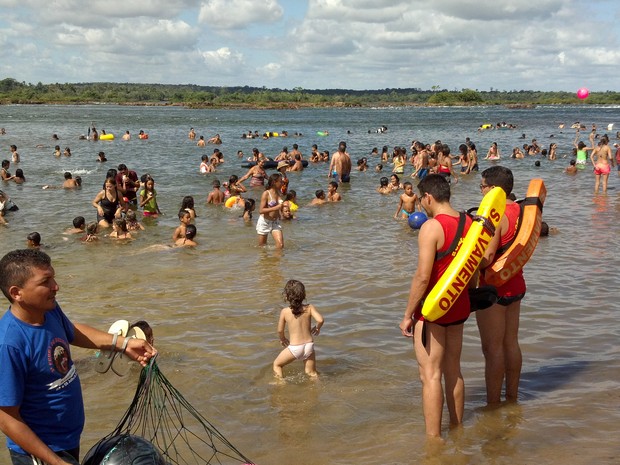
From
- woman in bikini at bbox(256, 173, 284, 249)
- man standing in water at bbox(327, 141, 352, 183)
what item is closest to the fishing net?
woman in bikini at bbox(256, 173, 284, 249)

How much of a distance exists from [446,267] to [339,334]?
129 inches

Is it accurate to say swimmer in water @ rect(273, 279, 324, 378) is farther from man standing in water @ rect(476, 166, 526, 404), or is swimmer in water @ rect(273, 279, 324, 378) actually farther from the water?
man standing in water @ rect(476, 166, 526, 404)

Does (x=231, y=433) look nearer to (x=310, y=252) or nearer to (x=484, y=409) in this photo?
(x=484, y=409)

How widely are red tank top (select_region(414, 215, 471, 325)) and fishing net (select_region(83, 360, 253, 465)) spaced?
174cm

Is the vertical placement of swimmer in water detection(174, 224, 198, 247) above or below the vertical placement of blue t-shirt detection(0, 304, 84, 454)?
below

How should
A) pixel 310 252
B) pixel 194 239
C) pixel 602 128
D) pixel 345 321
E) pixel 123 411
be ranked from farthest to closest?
pixel 602 128 → pixel 194 239 → pixel 310 252 → pixel 345 321 → pixel 123 411

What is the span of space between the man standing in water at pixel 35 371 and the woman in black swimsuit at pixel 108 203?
1169 cm

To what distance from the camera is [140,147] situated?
3684cm

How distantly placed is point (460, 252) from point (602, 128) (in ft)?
192

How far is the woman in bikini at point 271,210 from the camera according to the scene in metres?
10.7

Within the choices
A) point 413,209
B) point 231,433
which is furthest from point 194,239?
point 231,433

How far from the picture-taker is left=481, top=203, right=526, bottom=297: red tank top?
4945mm

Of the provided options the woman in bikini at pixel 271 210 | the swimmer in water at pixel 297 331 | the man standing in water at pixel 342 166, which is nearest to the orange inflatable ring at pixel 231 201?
the woman in bikini at pixel 271 210

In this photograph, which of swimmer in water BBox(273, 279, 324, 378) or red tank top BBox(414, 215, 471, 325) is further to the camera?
swimmer in water BBox(273, 279, 324, 378)
